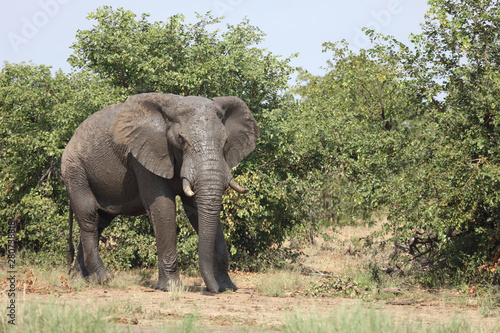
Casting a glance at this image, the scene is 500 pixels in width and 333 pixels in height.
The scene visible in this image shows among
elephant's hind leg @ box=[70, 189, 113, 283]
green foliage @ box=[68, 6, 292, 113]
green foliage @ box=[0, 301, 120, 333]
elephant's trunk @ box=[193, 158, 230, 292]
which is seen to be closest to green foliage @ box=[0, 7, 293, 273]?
green foliage @ box=[68, 6, 292, 113]

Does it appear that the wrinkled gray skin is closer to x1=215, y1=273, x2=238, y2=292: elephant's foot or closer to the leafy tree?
x1=215, y1=273, x2=238, y2=292: elephant's foot

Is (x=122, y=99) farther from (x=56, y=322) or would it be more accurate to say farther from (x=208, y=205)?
(x=56, y=322)

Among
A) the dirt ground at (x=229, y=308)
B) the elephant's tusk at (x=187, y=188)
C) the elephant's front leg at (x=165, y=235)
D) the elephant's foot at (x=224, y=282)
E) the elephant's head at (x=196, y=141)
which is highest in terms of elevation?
the elephant's head at (x=196, y=141)

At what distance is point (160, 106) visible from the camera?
1024 centimetres

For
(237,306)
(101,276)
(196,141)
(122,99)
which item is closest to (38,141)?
(122,99)

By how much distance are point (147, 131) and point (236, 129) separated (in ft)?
4.81

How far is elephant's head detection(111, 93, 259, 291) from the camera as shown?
9.34 metres

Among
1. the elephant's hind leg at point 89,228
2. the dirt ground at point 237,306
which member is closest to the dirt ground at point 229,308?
the dirt ground at point 237,306

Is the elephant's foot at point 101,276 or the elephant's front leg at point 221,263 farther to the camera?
the elephant's foot at point 101,276

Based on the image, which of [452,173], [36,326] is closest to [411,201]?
[452,173]

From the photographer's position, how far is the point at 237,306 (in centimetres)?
855

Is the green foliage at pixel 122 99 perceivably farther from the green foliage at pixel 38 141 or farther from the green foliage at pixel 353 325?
the green foliage at pixel 353 325

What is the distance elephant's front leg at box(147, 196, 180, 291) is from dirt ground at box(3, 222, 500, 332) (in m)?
0.32

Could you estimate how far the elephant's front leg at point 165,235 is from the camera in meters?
10.2
